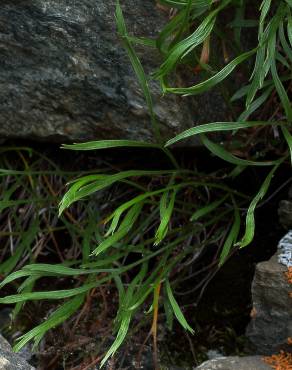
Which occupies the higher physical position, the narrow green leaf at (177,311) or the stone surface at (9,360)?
the narrow green leaf at (177,311)

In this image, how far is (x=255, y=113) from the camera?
1859mm

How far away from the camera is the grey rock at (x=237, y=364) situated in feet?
4.77

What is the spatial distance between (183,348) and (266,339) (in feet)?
0.76

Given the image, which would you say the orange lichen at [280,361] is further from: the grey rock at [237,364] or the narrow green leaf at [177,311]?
the narrow green leaf at [177,311]

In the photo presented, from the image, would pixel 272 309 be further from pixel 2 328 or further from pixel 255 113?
pixel 2 328

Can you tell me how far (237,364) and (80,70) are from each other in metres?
0.77

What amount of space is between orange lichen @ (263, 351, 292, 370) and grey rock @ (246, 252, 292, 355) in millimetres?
40

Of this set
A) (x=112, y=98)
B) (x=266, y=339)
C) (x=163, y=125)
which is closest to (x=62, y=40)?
(x=112, y=98)

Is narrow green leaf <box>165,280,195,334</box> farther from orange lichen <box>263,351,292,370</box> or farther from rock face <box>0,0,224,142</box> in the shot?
rock face <box>0,0,224,142</box>

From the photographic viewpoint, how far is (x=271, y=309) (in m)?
1.53

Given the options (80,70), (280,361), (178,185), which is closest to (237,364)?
(280,361)

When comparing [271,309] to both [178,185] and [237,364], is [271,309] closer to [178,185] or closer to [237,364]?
[237,364]

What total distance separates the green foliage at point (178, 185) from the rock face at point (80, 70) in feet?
0.17

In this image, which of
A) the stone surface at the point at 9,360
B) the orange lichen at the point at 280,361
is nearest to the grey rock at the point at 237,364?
the orange lichen at the point at 280,361
